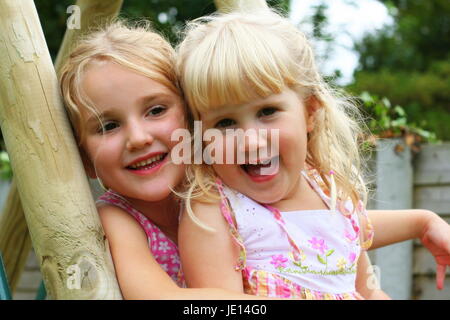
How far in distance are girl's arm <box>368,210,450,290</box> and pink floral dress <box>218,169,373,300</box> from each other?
0.25m

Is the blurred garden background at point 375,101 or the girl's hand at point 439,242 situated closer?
the girl's hand at point 439,242

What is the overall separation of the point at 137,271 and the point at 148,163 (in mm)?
293

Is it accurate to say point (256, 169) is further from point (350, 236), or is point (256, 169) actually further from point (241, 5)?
point (241, 5)

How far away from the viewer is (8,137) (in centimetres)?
138

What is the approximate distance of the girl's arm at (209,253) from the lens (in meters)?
1.47

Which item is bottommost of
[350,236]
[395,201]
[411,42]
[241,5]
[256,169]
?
[411,42]

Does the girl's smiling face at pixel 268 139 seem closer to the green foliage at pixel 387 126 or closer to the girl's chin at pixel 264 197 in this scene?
the girl's chin at pixel 264 197

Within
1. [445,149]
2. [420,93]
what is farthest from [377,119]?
[420,93]

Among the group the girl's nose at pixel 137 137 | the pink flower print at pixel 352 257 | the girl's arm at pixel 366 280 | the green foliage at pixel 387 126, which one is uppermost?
the girl's nose at pixel 137 137

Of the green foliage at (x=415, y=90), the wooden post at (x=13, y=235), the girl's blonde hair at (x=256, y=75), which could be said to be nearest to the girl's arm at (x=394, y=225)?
the girl's blonde hair at (x=256, y=75)

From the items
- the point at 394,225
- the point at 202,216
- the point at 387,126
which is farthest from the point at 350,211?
the point at 387,126

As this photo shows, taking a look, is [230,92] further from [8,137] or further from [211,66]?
[8,137]

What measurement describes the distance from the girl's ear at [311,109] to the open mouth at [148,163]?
1.25ft

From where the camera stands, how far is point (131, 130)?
4.91 ft
